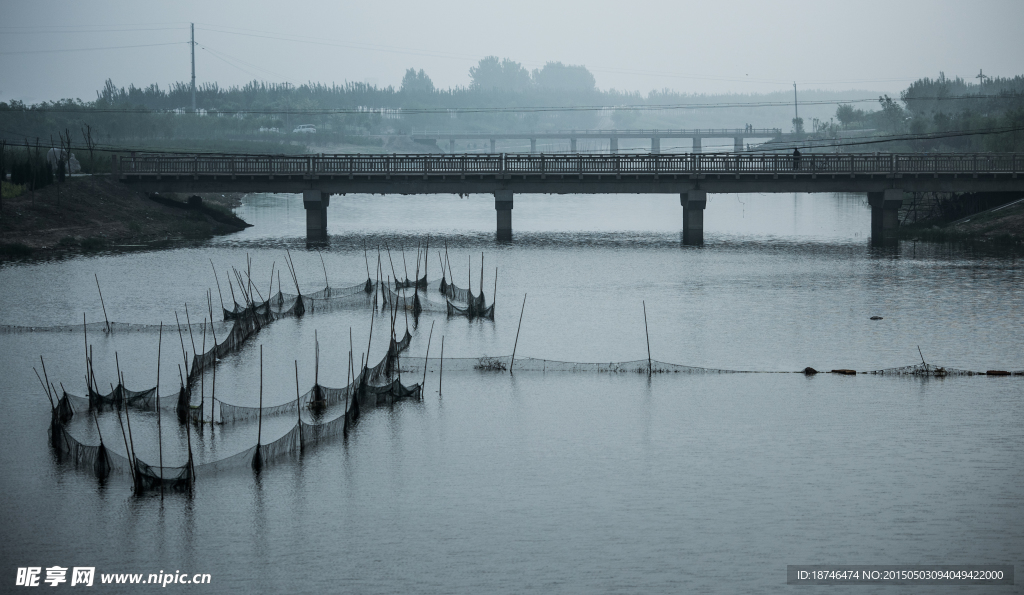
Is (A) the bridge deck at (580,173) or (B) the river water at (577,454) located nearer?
(B) the river water at (577,454)

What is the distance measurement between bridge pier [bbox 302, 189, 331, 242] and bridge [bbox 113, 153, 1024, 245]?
81 millimetres

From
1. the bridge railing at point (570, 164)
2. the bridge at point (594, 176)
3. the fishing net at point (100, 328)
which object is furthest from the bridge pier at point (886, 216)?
the fishing net at point (100, 328)

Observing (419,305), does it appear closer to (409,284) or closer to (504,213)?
(409,284)

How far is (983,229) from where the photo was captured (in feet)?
261

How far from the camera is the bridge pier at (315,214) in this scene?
84938 mm

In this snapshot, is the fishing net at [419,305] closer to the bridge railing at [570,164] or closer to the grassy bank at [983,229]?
the bridge railing at [570,164]

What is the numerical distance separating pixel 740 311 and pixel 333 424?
2661 cm

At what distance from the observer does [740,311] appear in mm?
50531

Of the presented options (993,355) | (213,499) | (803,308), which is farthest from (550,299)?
(213,499)

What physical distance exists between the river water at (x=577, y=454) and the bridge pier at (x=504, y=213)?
28.8m

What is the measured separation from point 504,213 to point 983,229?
36638 millimetres

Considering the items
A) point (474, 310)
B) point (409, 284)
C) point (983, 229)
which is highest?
point (983, 229)

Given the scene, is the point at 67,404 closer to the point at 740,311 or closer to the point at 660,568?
the point at 660,568

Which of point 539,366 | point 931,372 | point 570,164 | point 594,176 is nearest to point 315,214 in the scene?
point 570,164
